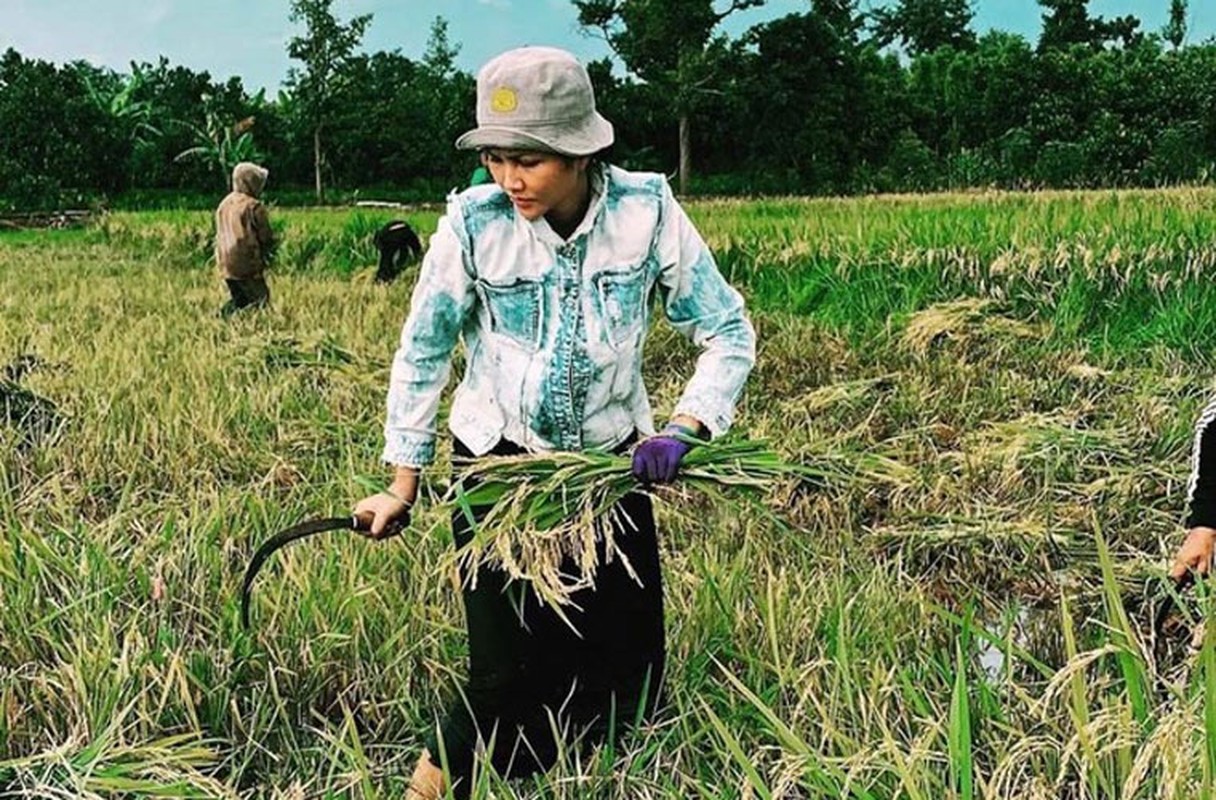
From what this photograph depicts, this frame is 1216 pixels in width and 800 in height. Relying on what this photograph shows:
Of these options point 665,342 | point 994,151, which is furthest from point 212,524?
point 994,151

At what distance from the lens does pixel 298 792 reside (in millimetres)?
1868

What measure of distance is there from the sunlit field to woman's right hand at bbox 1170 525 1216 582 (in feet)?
0.29

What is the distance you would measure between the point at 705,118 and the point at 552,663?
31133mm

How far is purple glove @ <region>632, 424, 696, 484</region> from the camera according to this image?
5.72 ft

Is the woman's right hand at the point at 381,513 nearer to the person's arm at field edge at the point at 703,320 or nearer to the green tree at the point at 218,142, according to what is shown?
the person's arm at field edge at the point at 703,320

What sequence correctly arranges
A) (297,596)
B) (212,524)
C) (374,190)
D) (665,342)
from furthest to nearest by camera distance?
(374,190)
(665,342)
(212,524)
(297,596)

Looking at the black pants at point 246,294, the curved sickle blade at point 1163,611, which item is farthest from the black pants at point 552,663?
the black pants at point 246,294

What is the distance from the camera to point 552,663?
2035 mm

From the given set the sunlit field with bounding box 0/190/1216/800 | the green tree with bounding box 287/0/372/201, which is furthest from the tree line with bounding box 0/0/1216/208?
the sunlit field with bounding box 0/190/1216/800

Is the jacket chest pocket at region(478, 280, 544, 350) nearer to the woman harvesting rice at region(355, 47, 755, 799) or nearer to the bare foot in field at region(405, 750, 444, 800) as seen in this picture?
the woman harvesting rice at region(355, 47, 755, 799)

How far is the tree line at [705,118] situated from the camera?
2777cm

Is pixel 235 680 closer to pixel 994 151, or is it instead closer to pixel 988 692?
pixel 988 692

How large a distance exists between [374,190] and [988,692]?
1234 inches

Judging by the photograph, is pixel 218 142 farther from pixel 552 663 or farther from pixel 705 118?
pixel 552 663
